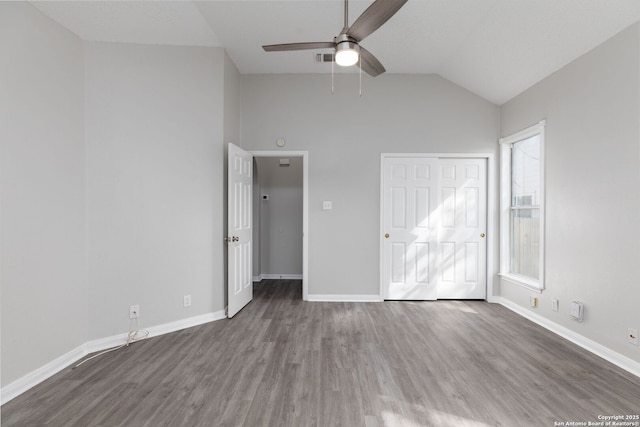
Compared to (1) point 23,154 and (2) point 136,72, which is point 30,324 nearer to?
(1) point 23,154

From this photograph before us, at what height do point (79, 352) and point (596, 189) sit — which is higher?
point (596, 189)

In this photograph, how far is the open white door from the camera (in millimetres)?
3398

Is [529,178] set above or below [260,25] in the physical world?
below

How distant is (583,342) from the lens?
2713 mm

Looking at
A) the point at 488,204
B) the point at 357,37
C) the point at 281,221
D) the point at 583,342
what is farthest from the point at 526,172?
the point at 281,221

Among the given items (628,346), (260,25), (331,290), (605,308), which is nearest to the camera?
(628,346)

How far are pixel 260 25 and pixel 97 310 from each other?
3.22 m

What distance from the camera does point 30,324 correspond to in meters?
2.20

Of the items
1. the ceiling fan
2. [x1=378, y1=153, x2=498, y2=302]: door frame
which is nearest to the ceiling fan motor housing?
the ceiling fan

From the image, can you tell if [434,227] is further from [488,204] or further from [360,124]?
[360,124]

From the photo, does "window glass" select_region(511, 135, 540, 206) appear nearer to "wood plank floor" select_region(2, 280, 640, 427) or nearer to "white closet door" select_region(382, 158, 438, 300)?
"white closet door" select_region(382, 158, 438, 300)

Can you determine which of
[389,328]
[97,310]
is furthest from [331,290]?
[97,310]

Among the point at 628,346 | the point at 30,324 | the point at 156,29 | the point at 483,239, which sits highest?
the point at 156,29

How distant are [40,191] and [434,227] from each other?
4221mm
